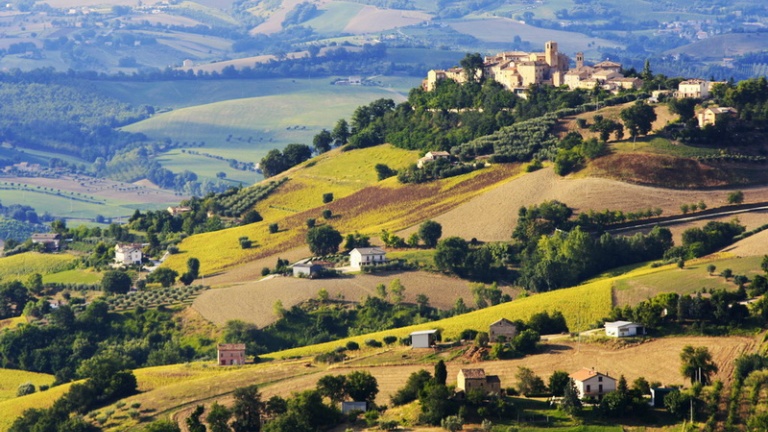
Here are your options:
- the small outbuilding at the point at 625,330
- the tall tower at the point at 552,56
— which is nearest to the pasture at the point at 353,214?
the tall tower at the point at 552,56

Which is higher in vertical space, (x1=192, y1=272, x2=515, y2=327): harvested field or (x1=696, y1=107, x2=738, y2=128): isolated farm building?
(x1=696, y1=107, x2=738, y2=128): isolated farm building

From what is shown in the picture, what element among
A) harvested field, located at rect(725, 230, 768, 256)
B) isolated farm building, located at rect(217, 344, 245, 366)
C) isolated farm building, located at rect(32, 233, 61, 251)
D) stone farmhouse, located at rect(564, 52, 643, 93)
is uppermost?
stone farmhouse, located at rect(564, 52, 643, 93)

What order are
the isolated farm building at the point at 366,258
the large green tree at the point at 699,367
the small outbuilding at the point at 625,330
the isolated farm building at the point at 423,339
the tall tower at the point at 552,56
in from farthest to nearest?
the tall tower at the point at 552,56
the isolated farm building at the point at 366,258
the isolated farm building at the point at 423,339
the small outbuilding at the point at 625,330
the large green tree at the point at 699,367

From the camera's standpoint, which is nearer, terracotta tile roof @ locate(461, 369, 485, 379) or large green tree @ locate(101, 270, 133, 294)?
terracotta tile roof @ locate(461, 369, 485, 379)

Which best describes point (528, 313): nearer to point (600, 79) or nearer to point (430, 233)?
point (430, 233)

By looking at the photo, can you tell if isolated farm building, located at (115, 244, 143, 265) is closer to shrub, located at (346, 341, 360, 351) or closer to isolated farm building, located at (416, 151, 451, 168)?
isolated farm building, located at (416, 151, 451, 168)

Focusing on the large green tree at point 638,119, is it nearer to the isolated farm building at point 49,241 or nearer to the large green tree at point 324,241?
the large green tree at point 324,241

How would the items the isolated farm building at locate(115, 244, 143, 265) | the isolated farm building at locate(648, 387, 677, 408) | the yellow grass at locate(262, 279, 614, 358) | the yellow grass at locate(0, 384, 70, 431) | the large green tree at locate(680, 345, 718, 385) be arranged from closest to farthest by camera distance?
the isolated farm building at locate(648, 387, 677, 408)
the large green tree at locate(680, 345, 718, 385)
the yellow grass at locate(0, 384, 70, 431)
the yellow grass at locate(262, 279, 614, 358)
the isolated farm building at locate(115, 244, 143, 265)

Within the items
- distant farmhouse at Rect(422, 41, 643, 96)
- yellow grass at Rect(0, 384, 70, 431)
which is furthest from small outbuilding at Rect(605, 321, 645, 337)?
distant farmhouse at Rect(422, 41, 643, 96)
